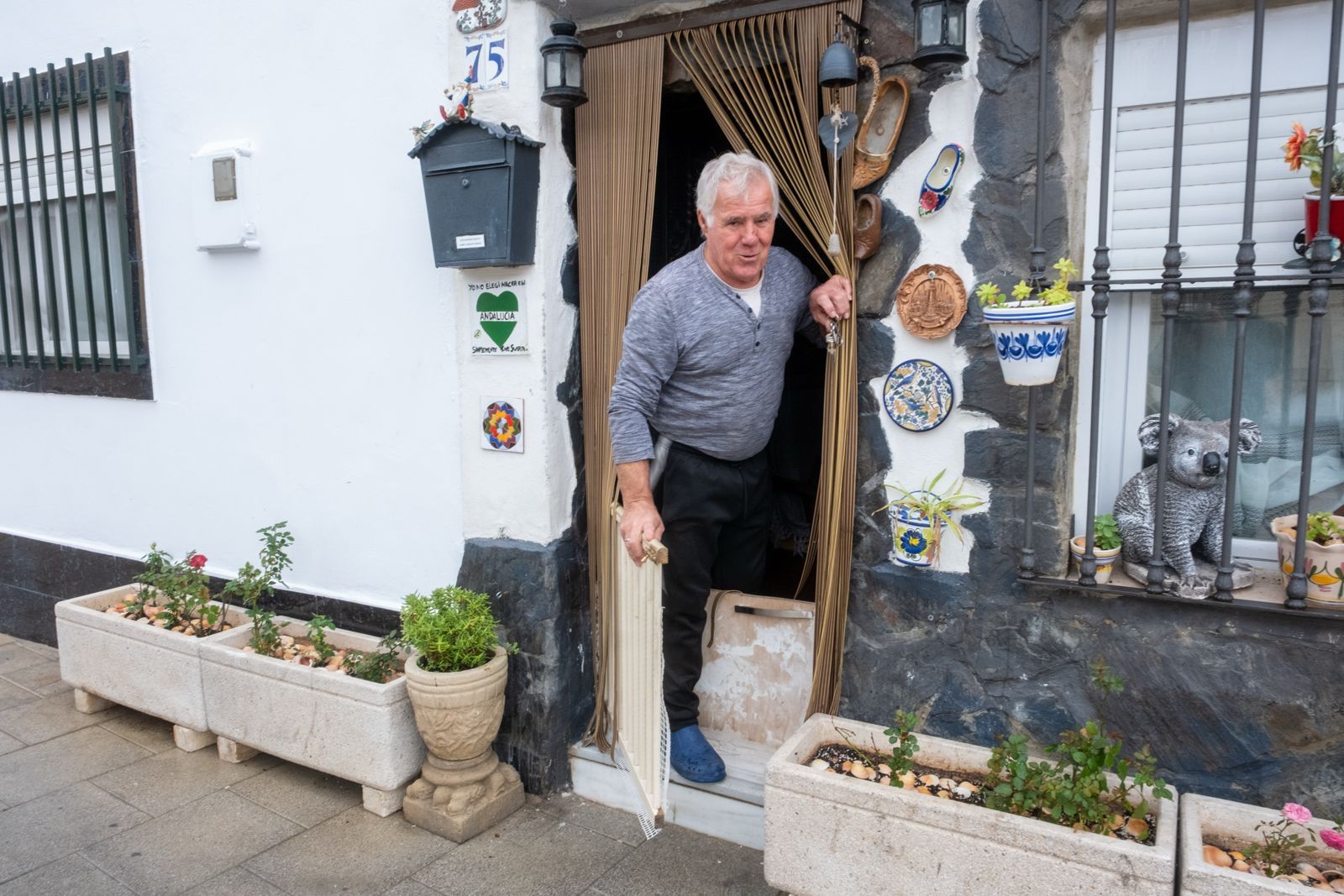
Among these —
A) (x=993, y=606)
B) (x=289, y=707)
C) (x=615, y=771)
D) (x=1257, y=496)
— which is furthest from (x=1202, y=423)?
(x=289, y=707)

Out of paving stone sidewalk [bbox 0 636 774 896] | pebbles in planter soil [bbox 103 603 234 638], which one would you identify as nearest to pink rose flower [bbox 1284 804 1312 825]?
paving stone sidewalk [bbox 0 636 774 896]

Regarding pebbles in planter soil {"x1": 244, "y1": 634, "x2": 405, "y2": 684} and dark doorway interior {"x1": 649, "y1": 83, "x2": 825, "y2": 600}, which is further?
dark doorway interior {"x1": 649, "y1": 83, "x2": 825, "y2": 600}

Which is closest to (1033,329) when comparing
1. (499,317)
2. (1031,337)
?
(1031,337)

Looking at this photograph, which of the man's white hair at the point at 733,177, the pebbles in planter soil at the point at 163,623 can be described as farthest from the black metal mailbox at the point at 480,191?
the pebbles in planter soil at the point at 163,623

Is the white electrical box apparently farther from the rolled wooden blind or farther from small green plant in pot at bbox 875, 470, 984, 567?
small green plant in pot at bbox 875, 470, 984, 567

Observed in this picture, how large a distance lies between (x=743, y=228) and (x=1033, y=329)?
2.89 ft

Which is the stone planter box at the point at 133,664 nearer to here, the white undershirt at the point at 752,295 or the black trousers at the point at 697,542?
the black trousers at the point at 697,542

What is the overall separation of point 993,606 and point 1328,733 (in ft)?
2.67

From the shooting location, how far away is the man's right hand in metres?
2.86

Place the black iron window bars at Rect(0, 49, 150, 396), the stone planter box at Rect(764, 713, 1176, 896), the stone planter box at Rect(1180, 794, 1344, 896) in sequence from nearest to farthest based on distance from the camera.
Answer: the stone planter box at Rect(1180, 794, 1344, 896) < the stone planter box at Rect(764, 713, 1176, 896) < the black iron window bars at Rect(0, 49, 150, 396)

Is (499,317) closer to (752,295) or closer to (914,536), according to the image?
(752,295)

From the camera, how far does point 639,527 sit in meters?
2.87

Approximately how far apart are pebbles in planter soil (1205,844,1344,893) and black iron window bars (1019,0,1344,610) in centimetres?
58

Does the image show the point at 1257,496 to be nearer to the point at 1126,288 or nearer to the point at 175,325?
the point at 1126,288
